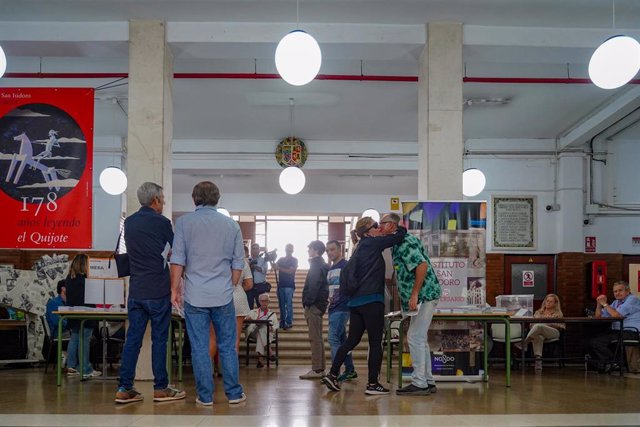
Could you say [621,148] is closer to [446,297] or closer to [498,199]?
[498,199]

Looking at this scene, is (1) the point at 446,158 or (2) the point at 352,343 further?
(1) the point at 446,158

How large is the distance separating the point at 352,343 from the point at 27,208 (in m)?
3.73

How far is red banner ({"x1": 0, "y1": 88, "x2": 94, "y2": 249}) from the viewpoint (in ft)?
26.7

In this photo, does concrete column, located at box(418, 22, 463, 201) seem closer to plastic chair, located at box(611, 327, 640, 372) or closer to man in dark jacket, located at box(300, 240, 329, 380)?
man in dark jacket, located at box(300, 240, 329, 380)

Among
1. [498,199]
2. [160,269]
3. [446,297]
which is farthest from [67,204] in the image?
[498,199]

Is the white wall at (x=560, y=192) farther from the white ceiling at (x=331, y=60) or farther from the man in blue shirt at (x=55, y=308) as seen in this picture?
the man in blue shirt at (x=55, y=308)

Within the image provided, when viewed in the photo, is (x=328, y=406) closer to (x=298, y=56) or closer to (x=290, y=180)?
(x=298, y=56)

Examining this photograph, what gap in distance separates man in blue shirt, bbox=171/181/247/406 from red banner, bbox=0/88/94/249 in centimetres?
247

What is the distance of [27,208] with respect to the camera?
8.15 m

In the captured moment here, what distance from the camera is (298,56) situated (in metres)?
7.47

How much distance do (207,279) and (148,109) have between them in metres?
3.34


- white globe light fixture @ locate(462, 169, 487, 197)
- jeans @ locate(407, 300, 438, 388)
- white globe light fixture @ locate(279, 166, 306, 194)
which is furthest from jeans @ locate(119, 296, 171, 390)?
white globe light fixture @ locate(462, 169, 487, 197)

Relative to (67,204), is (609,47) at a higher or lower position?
higher

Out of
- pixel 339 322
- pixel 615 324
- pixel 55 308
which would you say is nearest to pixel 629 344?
pixel 615 324
